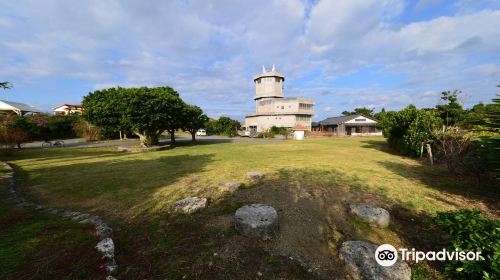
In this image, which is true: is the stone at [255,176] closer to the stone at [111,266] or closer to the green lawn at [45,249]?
the green lawn at [45,249]

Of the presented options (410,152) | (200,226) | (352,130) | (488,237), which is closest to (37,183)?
(200,226)

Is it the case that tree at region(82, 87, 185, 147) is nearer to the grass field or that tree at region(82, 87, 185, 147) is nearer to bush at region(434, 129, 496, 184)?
the grass field

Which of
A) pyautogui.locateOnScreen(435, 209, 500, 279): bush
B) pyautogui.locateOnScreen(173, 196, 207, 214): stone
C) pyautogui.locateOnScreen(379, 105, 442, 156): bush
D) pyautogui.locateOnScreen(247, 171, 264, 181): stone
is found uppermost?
pyautogui.locateOnScreen(379, 105, 442, 156): bush

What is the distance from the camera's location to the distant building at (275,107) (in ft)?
166

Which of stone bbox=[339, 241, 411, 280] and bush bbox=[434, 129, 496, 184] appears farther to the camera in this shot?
bush bbox=[434, 129, 496, 184]

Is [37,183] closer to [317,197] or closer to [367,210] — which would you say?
[317,197]

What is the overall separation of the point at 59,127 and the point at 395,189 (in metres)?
47.1

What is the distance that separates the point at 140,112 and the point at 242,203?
16.9 m

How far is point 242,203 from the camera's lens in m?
6.70

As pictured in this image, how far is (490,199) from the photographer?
22.8 feet

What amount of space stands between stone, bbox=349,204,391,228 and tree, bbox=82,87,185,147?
18.9 m

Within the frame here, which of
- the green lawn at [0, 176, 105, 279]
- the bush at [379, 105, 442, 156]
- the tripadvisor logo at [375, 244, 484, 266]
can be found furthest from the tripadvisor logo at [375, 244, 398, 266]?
the bush at [379, 105, 442, 156]

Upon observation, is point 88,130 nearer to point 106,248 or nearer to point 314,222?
point 106,248

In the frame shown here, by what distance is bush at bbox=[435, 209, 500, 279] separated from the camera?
274 centimetres
